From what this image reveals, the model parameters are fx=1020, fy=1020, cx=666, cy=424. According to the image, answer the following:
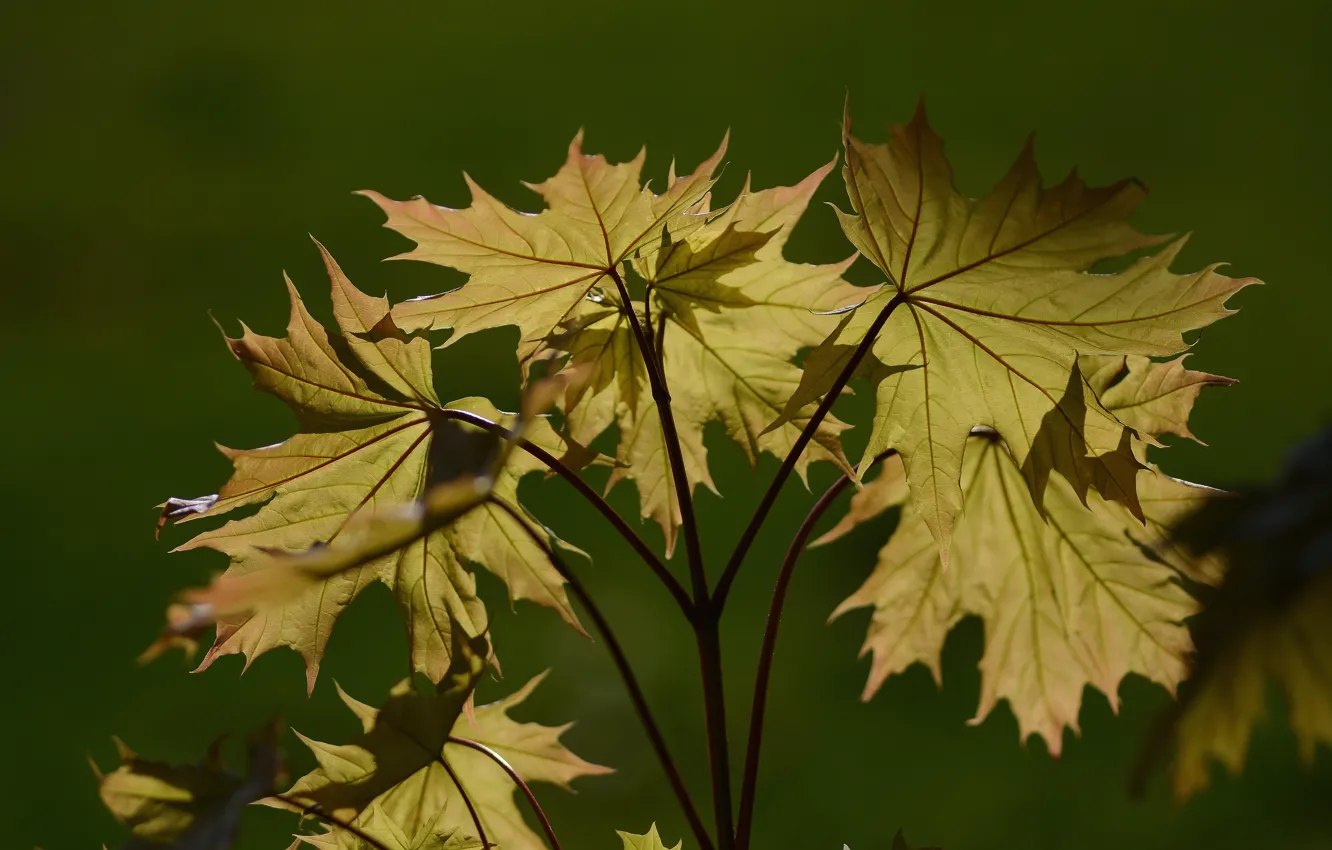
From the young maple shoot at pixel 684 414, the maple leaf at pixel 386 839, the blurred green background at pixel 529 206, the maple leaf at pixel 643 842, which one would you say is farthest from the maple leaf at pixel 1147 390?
the blurred green background at pixel 529 206

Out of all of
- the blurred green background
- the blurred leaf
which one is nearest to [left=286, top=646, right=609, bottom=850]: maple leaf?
the blurred leaf

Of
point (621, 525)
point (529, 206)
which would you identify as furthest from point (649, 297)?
point (529, 206)

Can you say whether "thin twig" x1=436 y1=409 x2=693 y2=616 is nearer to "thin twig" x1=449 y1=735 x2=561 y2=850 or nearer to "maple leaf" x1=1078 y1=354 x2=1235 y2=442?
"thin twig" x1=449 y1=735 x2=561 y2=850

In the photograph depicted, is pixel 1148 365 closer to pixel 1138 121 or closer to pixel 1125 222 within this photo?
pixel 1125 222

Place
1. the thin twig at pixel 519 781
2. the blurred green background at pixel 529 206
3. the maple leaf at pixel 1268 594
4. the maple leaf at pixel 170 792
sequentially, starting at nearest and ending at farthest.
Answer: the maple leaf at pixel 1268 594, the maple leaf at pixel 170 792, the thin twig at pixel 519 781, the blurred green background at pixel 529 206

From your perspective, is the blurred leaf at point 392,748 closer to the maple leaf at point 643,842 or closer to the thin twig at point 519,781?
the thin twig at point 519,781

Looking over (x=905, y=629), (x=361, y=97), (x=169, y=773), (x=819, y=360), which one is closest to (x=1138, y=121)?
(x=361, y=97)

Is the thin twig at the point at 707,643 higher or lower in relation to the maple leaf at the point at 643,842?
higher
